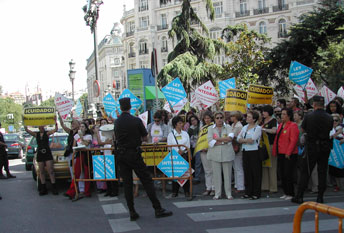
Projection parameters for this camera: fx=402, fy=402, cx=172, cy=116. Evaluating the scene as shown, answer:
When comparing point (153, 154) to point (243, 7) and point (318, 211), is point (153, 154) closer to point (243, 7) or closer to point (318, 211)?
point (318, 211)

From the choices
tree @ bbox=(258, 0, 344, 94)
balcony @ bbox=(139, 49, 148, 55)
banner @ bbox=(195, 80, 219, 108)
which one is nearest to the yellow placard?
banner @ bbox=(195, 80, 219, 108)

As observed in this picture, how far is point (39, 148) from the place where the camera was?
9.79 metres

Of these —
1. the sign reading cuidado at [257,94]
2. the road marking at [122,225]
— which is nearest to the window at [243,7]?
the sign reading cuidado at [257,94]

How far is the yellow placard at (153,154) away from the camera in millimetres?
8852

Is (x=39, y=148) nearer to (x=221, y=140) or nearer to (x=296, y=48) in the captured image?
(x=221, y=140)

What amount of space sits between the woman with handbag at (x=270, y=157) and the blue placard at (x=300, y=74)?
3478 millimetres

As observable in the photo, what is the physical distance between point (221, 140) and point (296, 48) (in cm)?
1532

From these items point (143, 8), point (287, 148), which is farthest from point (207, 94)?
point (143, 8)

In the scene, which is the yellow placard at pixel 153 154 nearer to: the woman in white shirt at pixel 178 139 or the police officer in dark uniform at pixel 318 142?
the woman in white shirt at pixel 178 139

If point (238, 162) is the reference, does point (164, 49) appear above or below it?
above

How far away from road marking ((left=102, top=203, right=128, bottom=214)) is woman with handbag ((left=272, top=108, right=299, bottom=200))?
3.22 m

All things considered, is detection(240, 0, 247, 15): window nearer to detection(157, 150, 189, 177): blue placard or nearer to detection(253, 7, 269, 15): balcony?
detection(253, 7, 269, 15): balcony

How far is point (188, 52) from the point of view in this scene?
2109 centimetres

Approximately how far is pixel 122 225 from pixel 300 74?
746cm
